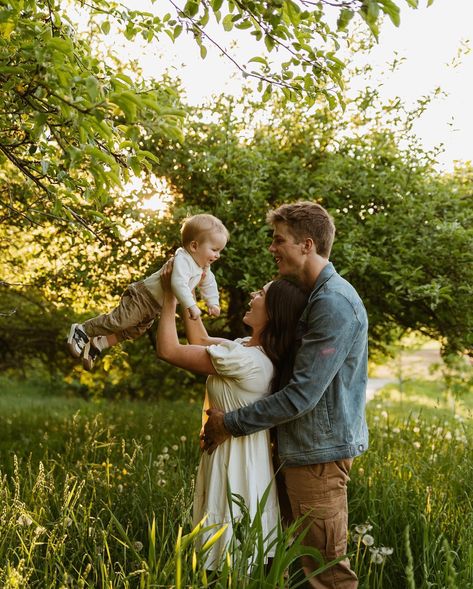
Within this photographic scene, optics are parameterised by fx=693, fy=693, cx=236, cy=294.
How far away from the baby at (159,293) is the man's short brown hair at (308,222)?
0.83 m

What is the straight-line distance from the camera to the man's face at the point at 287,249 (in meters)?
3.33

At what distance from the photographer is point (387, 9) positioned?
2.83 m

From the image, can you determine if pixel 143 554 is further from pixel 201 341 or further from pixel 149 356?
pixel 149 356

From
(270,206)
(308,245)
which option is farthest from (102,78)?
(270,206)

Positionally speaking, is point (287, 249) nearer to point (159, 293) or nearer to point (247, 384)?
point (247, 384)

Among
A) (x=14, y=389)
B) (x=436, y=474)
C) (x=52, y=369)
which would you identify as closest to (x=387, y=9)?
(x=436, y=474)

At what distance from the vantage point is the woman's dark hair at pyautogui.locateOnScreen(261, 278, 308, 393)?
3312 mm

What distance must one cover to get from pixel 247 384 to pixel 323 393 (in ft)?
1.19

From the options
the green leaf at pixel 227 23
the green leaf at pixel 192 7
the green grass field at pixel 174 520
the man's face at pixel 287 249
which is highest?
the green leaf at pixel 227 23

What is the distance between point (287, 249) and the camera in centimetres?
335

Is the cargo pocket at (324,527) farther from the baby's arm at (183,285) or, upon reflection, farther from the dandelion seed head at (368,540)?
the baby's arm at (183,285)

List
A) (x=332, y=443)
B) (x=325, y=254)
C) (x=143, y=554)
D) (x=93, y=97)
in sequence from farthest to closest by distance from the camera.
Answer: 1. (x=143, y=554)
2. (x=325, y=254)
3. (x=332, y=443)
4. (x=93, y=97)

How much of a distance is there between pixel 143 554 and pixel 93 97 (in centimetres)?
239

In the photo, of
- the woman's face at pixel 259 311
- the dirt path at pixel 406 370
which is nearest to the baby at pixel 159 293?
the woman's face at pixel 259 311
